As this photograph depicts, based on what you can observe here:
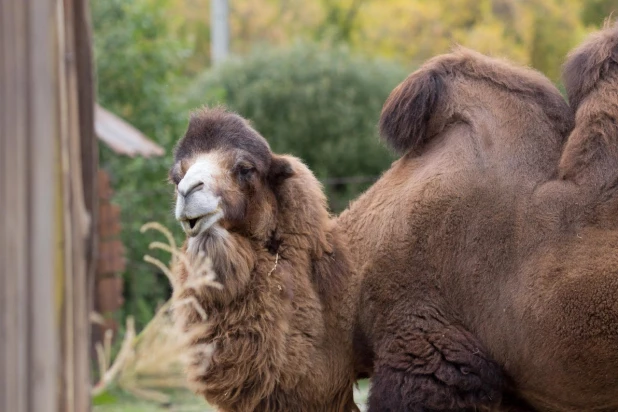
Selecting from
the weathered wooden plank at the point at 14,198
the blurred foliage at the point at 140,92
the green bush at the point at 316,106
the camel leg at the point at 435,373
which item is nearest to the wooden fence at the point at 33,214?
the weathered wooden plank at the point at 14,198

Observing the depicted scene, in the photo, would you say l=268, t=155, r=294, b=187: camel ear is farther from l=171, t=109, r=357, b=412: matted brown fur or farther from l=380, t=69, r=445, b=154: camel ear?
l=380, t=69, r=445, b=154: camel ear

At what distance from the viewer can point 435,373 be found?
4.58 metres

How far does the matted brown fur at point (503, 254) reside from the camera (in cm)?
447

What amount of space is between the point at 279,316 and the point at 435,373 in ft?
2.64

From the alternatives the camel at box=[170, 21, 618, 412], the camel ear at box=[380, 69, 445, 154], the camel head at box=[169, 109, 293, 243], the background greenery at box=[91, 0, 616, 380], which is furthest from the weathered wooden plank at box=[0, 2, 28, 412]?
the background greenery at box=[91, 0, 616, 380]

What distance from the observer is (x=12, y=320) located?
75.1 inches

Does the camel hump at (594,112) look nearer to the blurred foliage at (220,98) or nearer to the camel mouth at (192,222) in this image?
the camel mouth at (192,222)

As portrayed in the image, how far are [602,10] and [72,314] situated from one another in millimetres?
29032

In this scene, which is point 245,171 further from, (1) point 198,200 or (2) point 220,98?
(2) point 220,98

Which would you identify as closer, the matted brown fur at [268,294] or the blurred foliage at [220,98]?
the matted brown fur at [268,294]

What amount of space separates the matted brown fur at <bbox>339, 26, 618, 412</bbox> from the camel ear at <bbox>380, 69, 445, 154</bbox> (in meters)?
0.01

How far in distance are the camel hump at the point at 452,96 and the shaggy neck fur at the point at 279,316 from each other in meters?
0.61

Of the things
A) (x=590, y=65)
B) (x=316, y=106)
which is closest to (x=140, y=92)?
(x=316, y=106)

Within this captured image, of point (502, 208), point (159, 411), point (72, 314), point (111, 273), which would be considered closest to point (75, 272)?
point (72, 314)
